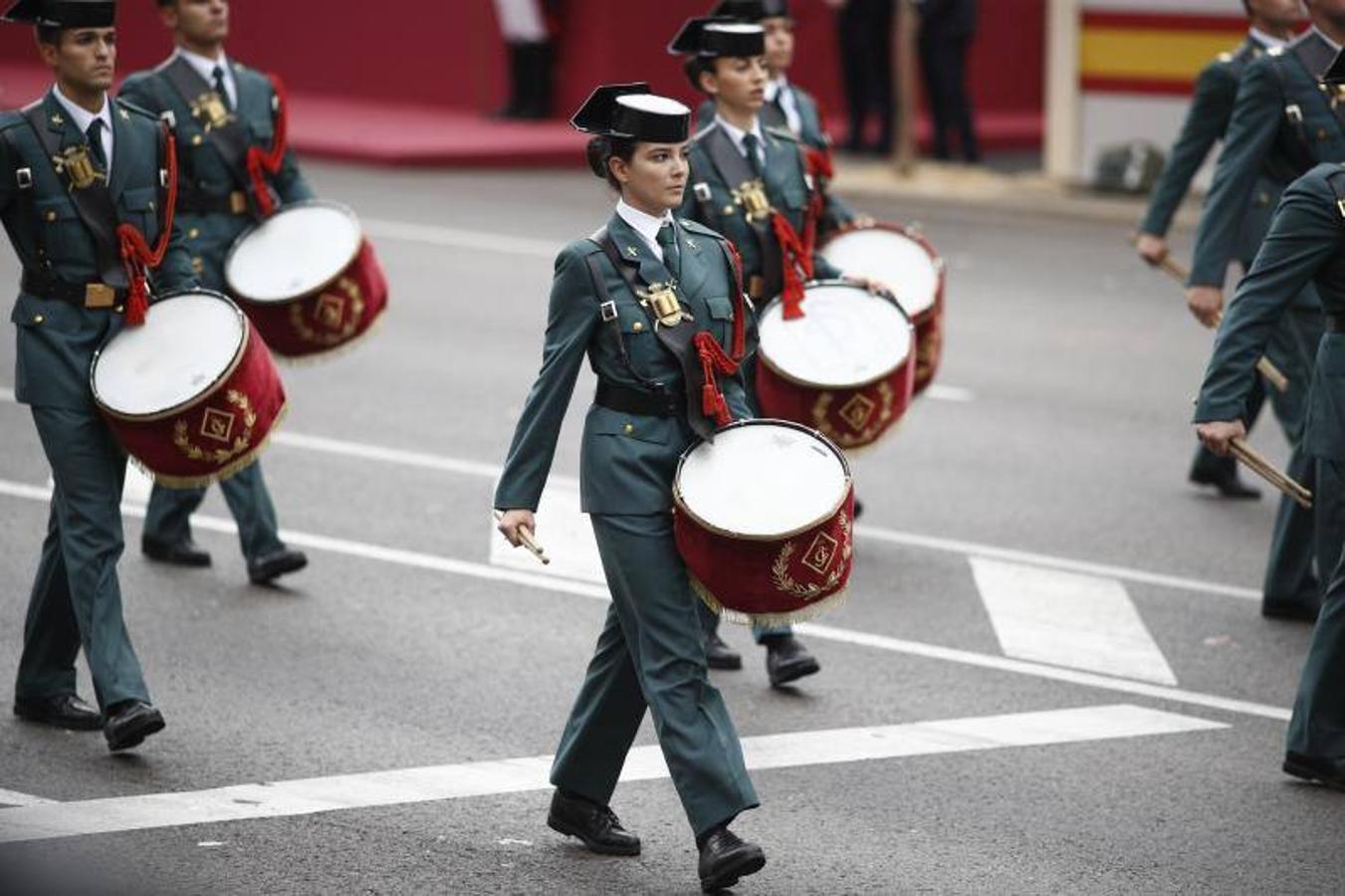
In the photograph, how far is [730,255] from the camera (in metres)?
7.61

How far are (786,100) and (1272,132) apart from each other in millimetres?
2056

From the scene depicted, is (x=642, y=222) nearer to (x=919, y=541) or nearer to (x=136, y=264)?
(x=136, y=264)

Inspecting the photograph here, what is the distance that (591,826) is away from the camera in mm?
7555

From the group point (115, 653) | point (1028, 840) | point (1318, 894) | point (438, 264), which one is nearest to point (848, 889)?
point (1028, 840)

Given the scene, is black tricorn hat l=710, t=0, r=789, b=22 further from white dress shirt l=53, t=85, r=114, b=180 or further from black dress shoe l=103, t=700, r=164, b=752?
black dress shoe l=103, t=700, r=164, b=752

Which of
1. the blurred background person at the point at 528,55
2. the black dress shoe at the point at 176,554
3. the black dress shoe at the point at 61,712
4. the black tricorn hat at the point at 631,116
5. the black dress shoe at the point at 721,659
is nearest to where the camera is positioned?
the black tricorn hat at the point at 631,116

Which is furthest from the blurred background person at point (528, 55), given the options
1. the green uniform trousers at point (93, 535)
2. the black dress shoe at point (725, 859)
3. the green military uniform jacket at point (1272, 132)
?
the black dress shoe at point (725, 859)

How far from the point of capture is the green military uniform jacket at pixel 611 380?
7.30 m

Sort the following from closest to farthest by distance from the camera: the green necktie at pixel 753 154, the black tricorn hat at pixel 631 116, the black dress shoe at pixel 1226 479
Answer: the black tricorn hat at pixel 631 116 → the green necktie at pixel 753 154 → the black dress shoe at pixel 1226 479

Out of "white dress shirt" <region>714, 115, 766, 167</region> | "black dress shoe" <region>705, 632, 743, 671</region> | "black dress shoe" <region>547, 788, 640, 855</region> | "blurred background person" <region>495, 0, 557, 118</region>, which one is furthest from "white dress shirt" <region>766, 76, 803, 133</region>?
"blurred background person" <region>495, 0, 557, 118</region>

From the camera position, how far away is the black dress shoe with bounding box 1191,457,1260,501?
12.2 m

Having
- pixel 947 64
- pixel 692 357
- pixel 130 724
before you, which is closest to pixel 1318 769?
pixel 692 357

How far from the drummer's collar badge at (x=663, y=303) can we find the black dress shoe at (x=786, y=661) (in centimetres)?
213

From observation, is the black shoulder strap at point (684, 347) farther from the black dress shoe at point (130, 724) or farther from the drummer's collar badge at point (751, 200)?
the drummer's collar badge at point (751, 200)
